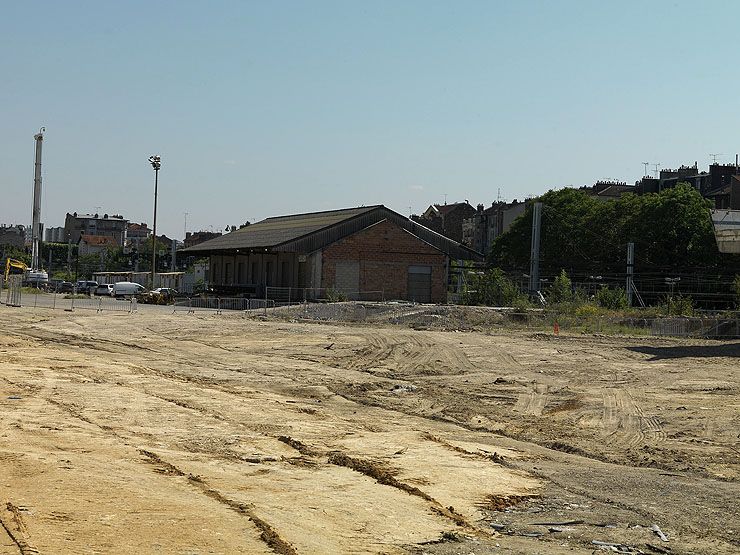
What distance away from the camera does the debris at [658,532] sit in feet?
29.5

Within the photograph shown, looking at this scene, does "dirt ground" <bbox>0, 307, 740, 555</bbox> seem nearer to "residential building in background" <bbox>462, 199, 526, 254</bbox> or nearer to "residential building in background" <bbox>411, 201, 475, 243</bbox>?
"residential building in background" <bbox>462, 199, 526, 254</bbox>

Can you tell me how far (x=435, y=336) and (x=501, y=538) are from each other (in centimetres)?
2501

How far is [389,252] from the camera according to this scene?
56.6m

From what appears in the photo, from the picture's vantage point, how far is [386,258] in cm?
5647

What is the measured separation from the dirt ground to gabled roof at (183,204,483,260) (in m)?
26.0

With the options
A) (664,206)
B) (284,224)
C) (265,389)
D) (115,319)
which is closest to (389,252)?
(284,224)

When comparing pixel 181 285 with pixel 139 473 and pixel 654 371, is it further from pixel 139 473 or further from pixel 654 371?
pixel 139 473

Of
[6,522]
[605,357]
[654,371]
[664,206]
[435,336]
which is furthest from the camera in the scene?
[664,206]

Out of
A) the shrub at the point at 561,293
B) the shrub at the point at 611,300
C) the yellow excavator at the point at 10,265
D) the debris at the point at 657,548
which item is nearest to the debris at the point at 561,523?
the debris at the point at 657,548

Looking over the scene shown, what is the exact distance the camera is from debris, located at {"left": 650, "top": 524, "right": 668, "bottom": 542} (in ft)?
29.5

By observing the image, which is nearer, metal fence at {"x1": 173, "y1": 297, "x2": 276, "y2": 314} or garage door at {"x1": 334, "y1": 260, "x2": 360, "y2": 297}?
metal fence at {"x1": 173, "y1": 297, "x2": 276, "y2": 314}

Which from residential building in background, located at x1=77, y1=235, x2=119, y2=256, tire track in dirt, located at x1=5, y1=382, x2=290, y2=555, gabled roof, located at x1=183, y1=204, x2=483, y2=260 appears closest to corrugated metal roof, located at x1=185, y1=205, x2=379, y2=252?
gabled roof, located at x1=183, y1=204, x2=483, y2=260

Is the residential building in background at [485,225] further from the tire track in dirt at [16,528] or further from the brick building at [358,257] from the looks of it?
the tire track in dirt at [16,528]

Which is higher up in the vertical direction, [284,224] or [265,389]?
[284,224]
